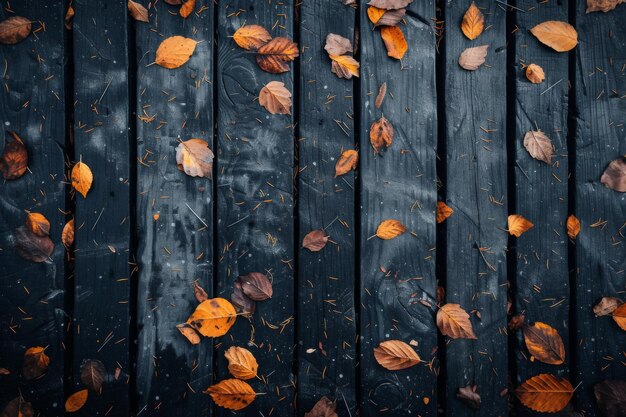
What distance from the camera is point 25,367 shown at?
1.36 meters

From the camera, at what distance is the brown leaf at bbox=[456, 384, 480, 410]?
1443 mm

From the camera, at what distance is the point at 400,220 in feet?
4.77

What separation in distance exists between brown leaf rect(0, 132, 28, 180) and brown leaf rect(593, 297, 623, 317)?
7.36 feet

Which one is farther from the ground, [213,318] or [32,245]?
[32,245]

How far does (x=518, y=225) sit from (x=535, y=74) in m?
0.60

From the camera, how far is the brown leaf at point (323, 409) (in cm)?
142

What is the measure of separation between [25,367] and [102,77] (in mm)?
1091

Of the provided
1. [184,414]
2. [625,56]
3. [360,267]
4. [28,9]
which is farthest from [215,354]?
[625,56]

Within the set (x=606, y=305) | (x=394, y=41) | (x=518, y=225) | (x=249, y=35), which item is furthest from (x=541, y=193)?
(x=249, y=35)

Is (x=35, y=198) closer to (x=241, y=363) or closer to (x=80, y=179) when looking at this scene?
(x=80, y=179)

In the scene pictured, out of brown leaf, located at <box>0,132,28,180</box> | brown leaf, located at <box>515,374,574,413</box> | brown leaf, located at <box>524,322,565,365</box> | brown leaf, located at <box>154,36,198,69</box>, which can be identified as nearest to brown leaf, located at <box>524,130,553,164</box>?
brown leaf, located at <box>524,322,565,365</box>

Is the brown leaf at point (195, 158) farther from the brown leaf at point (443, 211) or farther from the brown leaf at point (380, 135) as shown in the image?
the brown leaf at point (443, 211)

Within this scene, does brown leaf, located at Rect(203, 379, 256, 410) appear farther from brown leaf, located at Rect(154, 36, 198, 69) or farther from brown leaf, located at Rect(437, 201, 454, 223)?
brown leaf, located at Rect(154, 36, 198, 69)

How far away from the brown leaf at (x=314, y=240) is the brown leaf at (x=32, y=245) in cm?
93
